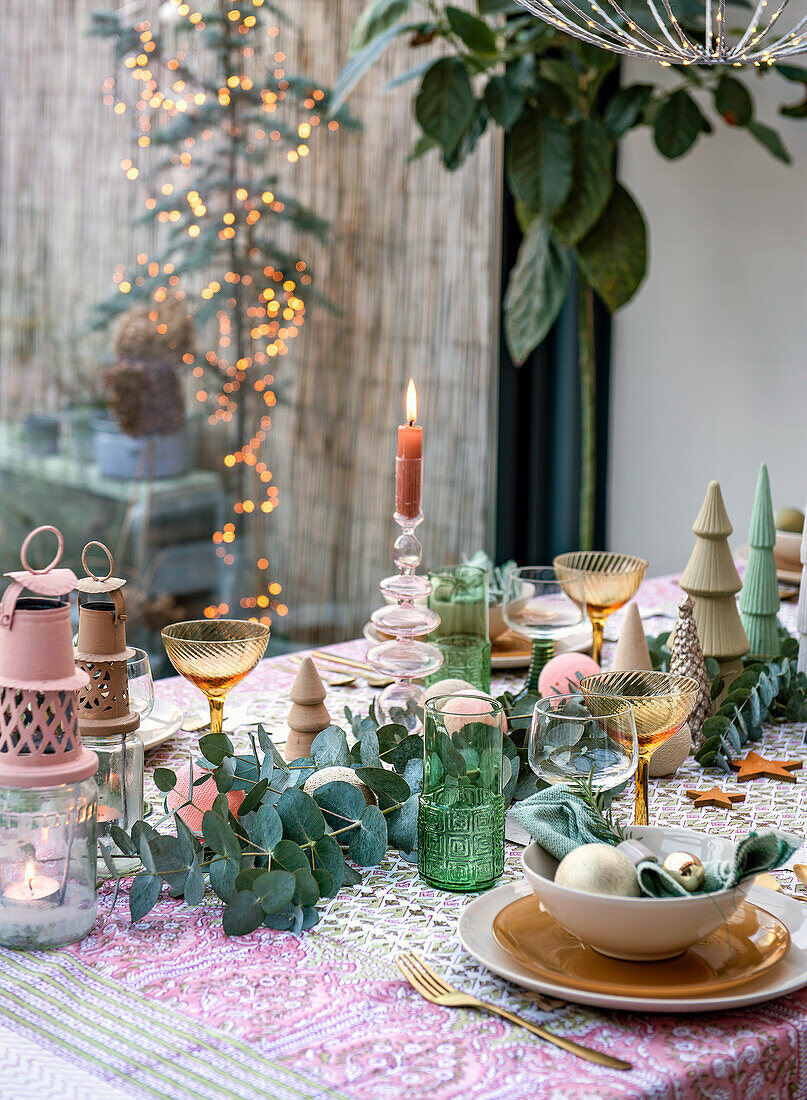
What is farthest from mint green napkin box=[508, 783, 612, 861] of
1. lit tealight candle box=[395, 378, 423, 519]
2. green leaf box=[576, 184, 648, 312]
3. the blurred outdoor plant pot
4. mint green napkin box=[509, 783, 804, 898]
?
green leaf box=[576, 184, 648, 312]

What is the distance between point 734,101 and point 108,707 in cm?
232

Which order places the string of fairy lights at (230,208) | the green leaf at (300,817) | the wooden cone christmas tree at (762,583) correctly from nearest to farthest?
1. the green leaf at (300,817)
2. the wooden cone christmas tree at (762,583)
3. the string of fairy lights at (230,208)

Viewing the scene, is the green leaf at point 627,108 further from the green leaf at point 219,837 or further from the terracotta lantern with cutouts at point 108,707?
the green leaf at point 219,837

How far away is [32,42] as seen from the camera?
7.92 ft

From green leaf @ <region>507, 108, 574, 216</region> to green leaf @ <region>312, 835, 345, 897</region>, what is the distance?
198cm

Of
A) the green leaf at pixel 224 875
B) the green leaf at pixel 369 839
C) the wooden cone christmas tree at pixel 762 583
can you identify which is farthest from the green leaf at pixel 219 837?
the wooden cone christmas tree at pixel 762 583

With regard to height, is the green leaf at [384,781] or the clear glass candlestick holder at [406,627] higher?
the clear glass candlestick holder at [406,627]

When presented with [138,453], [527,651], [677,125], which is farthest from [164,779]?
[677,125]

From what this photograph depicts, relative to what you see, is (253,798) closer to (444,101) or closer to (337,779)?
(337,779)

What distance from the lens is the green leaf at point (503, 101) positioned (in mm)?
2551

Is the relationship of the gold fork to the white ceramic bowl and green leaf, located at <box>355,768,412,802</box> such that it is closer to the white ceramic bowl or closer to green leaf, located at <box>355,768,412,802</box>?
the white ceramic bowl

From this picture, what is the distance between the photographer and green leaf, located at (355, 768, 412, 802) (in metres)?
0.97

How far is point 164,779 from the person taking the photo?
947 mm

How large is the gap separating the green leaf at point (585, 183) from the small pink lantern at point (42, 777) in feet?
6.80
